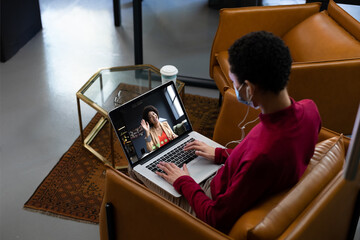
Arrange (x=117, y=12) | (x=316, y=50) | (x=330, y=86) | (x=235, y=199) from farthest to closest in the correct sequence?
(x=117, y=12)
(x=316, y=50)
(x=330, y=86)
(x=235, y=199)

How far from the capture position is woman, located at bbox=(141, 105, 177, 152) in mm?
1965

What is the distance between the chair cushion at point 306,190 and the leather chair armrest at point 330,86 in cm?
74

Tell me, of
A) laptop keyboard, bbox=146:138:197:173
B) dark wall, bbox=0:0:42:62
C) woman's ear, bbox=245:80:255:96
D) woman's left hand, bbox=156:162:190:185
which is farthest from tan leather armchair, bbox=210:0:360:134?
dark wall, bbox=0:0:42:62

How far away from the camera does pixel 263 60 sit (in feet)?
4.20

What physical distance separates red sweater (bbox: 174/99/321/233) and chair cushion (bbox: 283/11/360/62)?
1.14 m

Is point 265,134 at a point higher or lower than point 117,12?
higher

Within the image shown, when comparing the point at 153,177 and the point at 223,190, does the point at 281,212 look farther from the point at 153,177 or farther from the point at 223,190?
the point at 153,177

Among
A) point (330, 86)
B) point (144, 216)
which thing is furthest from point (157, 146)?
point (330, 86)

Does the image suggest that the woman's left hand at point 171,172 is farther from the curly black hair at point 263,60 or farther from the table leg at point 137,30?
the table leg at point 137,30

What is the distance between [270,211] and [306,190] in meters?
0.17

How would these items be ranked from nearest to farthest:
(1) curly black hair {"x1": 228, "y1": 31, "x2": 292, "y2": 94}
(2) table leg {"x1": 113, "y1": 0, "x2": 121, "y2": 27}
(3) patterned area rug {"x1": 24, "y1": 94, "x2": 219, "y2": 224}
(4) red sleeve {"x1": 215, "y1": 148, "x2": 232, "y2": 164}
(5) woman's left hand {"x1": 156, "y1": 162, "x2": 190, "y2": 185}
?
1. (1) curly black hair {"x1": 228, "y1": 31, "x2": 292, "y2": 94}
2. (5) woman's left hand {"x1": 156, "y1": 162, "x2": 190, "y2": 185}
3. (4) red sleeve {"x1": 215, "y1": 148, "x2": 232, "y2": 164}
4. (3) patterned area rug {"x1": 24, "y1": 94, "x2": 219, "y2": 224}
5. (2) table leg {"x1": 113, "y1": 0, "x2": 121, "y2": 27}

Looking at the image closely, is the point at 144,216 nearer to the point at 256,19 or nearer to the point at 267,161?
the point at 267,161

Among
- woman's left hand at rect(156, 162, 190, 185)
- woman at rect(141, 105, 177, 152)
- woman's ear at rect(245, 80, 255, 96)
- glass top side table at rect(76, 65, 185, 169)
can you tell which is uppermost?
woman's ear at rect(245, 80, 255, 96)

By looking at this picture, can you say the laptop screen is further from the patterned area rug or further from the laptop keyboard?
the patterned area rug
